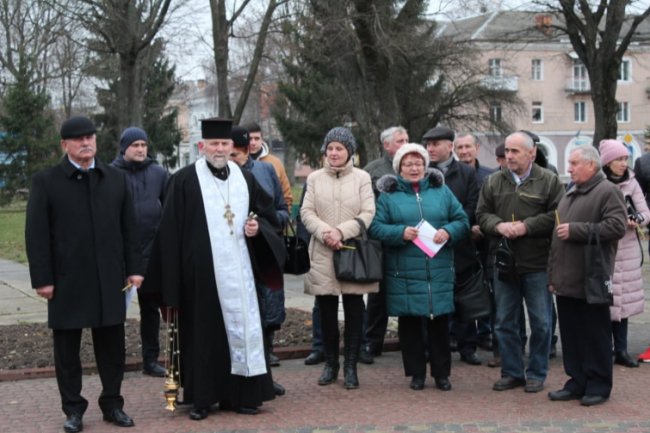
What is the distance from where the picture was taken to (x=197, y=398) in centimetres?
678

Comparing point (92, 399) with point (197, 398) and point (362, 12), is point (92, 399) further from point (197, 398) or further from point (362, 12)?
point (362, 12)

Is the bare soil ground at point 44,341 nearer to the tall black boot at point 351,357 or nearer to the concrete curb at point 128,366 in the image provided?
the concrete curb at point 128,366

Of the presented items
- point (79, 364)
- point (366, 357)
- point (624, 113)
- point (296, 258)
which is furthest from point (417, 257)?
point (624, 113)

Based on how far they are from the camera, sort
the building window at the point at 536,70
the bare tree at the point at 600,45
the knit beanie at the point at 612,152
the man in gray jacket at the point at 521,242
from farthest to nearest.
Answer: the building window at the point at 536,70 → the bare tree at the point at 600,45 → the knit beanie at the point at 612,152 → the man in gray jacket at the point at 521,242

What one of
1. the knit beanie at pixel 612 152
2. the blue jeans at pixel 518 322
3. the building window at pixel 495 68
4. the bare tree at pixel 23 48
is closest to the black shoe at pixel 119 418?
the blue jeans at pixel 518 322

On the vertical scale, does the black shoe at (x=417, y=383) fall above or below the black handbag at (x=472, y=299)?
below

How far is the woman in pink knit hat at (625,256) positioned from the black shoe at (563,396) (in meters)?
1.31

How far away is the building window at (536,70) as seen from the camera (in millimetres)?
71000

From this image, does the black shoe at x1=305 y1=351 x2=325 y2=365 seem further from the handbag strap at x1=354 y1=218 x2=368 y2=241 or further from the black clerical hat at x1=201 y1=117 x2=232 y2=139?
the black clerical hat at x1=201 y1=117 x2=232 y2=139

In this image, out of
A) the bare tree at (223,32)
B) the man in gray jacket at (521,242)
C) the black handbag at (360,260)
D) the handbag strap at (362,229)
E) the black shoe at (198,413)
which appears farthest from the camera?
the bare tree at (223,32)

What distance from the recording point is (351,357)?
25.8 feet

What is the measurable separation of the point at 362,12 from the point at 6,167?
84.0ft

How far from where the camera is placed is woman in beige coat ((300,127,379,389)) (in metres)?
7.73

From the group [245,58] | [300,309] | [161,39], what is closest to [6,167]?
[245,58]
